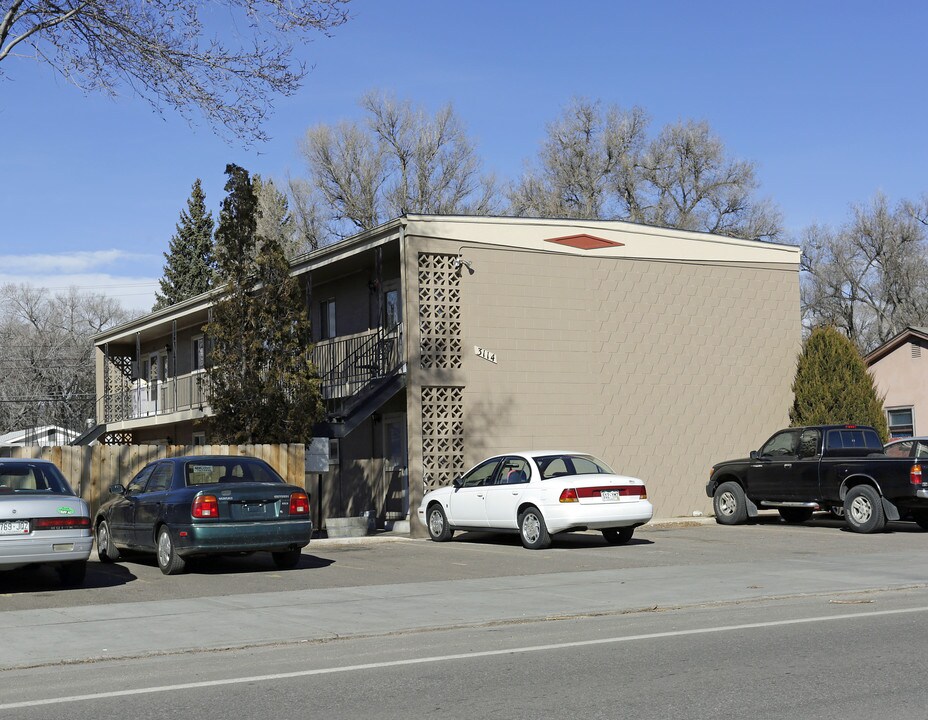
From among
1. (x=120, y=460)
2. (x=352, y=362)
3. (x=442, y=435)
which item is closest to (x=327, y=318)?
(x=352, y=362)

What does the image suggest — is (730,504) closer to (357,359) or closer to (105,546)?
(357,359)

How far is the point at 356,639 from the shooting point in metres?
9.65

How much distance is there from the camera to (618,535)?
720 inches

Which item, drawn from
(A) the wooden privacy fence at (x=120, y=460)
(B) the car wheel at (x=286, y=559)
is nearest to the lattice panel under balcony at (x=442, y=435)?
(A) the wooden privacy fence at (x=120, y=460)

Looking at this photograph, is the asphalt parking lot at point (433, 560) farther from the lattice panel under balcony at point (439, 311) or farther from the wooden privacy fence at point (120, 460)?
the lattice panel under balcony at point (439, 311)

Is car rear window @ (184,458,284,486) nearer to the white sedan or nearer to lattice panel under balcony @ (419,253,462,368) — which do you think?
the white sedan

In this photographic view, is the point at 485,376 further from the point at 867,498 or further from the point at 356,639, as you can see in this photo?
the point at 356,639

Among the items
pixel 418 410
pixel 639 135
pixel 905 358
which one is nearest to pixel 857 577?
pixel 418 410

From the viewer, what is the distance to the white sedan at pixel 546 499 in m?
17.1

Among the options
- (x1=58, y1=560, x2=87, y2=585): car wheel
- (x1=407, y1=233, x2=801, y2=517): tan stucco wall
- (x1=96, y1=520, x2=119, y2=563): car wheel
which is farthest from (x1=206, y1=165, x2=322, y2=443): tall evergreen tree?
(x1=58, y1=560, x2=87, y2=585): car wheel

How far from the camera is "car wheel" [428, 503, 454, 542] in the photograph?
19.6 m

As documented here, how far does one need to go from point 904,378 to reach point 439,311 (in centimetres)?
1504

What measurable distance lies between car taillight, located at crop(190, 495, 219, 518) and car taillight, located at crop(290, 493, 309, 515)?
104 cm

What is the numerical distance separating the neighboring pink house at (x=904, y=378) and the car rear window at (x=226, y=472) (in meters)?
20.8
